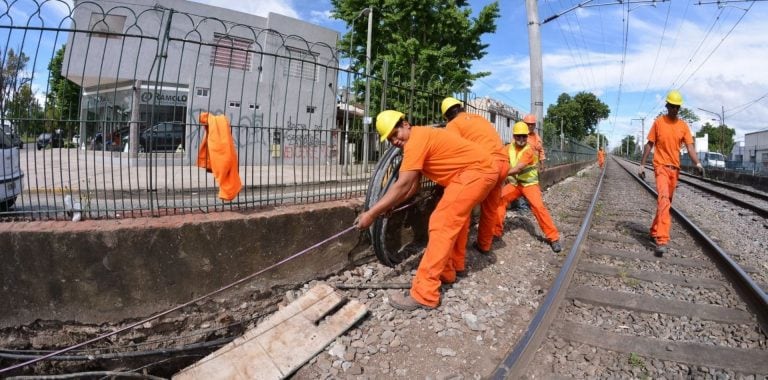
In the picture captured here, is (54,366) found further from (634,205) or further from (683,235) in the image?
(634,205)

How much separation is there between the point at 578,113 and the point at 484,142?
72118 millimetres

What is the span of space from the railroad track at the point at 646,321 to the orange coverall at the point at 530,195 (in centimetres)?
45

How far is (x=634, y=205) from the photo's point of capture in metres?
9.88

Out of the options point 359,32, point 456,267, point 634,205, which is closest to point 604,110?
point 359,32

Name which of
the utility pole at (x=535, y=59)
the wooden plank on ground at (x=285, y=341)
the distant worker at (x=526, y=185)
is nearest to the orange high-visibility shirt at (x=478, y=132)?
the distant worker at (x=526, y=185)

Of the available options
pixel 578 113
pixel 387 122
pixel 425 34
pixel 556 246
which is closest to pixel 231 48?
pixel 387 122

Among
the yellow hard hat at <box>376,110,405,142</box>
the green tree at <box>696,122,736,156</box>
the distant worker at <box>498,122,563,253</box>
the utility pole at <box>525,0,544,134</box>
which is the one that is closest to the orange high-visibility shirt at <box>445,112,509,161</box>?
the distant worker at <box>498,122,563,253</box>

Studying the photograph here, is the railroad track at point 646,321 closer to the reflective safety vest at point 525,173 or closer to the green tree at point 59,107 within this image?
the reflective safety vest at point 525,173

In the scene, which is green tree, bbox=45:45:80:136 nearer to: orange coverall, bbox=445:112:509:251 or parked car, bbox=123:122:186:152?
parked car, bbox=123:122:186:152

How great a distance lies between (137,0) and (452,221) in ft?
48.8

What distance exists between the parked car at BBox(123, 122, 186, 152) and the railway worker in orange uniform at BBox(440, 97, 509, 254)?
2.83 metres

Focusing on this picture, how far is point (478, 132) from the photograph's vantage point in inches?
177

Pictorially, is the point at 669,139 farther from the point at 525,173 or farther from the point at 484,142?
the point at 484,142

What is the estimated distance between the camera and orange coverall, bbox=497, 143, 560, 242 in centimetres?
550
